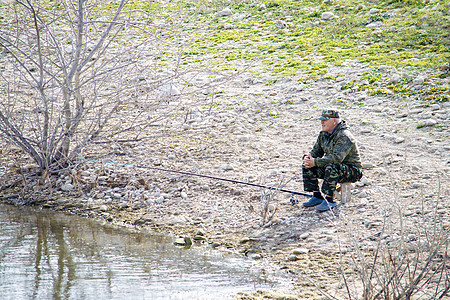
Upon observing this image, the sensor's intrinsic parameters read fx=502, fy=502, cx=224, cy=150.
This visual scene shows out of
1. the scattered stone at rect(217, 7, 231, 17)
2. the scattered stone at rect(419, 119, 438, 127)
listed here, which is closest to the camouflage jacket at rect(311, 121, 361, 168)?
the scattered stone at rect(419, 119, 438, 127)

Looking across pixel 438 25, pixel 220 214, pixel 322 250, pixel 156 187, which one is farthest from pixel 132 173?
pixel 438 25

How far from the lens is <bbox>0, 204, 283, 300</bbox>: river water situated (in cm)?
404

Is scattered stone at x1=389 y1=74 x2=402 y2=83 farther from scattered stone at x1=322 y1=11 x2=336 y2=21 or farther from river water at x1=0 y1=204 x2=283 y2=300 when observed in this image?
river water at x1=0 y1=204 x2=283 y2=300

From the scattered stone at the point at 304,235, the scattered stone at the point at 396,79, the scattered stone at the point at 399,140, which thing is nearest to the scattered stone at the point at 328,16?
the scattered stone at the point at 396,79

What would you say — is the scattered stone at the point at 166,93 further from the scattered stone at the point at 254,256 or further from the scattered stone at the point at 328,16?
the scattered stone at the point at 328,16

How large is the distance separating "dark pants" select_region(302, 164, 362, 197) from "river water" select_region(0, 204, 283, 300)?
1.13 metres

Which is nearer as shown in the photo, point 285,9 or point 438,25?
point 438,25

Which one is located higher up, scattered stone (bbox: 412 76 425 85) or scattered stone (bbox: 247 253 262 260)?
scattered stone (bbox: 412 76 425 85)

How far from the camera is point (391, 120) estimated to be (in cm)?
716

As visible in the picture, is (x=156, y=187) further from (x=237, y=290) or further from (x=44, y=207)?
(x=237, y=290)

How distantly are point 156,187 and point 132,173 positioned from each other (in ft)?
1.67

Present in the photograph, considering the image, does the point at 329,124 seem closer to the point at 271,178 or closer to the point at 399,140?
the point at 271,178

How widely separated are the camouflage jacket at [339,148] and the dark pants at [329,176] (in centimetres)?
7

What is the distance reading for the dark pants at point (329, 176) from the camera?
5004mm
